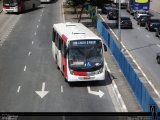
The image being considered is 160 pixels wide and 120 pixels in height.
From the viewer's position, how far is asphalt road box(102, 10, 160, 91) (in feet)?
112

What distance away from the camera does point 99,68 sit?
29828 mm

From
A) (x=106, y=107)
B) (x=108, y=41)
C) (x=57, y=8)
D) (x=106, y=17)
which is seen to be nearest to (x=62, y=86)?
Answer: (x=106, y=107)

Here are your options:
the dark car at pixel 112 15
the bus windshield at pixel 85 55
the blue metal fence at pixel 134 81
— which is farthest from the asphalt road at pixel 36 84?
A: the dark car at pixel 112 15

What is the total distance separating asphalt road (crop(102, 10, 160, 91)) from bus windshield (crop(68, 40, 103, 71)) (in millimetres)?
4305

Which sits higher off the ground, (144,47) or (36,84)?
(36,84)

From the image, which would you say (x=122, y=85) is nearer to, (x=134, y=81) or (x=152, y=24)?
(x=134, y=81)

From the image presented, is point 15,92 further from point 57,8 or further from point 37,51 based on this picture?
point 57,8

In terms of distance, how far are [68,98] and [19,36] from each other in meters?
25.1

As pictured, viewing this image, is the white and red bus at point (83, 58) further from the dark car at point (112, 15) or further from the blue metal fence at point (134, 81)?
the dark car at point (112, 15)

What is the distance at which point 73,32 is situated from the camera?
32.1m

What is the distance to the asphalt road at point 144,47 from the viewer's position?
3425 centimetres

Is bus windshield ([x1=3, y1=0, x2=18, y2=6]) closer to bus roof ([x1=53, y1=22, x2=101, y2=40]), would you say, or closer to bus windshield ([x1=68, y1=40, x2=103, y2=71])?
bus roof ([x1=53, y1=22, x2=101, y2=40])

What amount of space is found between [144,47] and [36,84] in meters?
17.2

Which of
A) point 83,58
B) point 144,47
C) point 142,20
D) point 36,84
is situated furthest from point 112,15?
point 83,58
